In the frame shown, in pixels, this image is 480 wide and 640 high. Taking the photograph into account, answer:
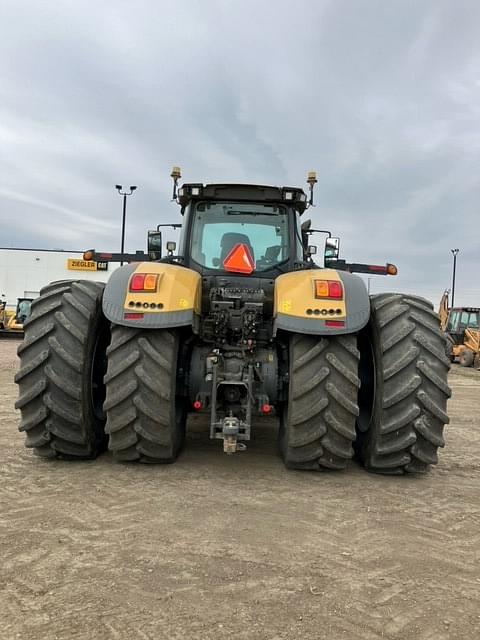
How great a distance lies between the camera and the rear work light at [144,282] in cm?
399

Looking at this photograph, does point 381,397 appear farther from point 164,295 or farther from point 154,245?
point 154,245

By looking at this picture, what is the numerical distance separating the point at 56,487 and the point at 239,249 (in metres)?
2.32

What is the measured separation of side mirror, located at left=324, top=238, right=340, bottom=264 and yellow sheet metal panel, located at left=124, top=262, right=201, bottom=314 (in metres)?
1.85

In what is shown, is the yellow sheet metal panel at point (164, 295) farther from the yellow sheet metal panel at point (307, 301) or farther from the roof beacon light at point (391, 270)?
the roof beacon light at point (391, 270)

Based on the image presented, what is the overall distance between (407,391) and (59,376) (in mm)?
2562

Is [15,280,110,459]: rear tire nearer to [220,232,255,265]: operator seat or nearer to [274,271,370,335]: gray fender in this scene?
[220,232,255,265]: operator seat

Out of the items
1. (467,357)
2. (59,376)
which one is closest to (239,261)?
(59,376)

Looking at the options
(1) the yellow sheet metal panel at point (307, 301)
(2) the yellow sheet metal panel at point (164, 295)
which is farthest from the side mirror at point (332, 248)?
(2) the yellow sheet metal panel at point (164, 295)

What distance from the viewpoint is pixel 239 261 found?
4578 mm

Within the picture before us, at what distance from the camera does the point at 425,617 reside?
223 centimetres

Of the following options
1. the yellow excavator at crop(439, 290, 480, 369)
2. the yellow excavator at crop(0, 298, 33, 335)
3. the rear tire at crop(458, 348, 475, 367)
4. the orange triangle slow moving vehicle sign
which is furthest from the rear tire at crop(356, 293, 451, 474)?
the yellow excavator at crop(0, 298, 33, 335)

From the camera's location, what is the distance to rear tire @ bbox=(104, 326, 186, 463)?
390cm

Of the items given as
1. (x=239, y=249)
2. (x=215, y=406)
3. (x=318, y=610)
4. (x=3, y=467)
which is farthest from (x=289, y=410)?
(x=3, y=467)

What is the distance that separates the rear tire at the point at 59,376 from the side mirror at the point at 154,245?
4.77 ft
